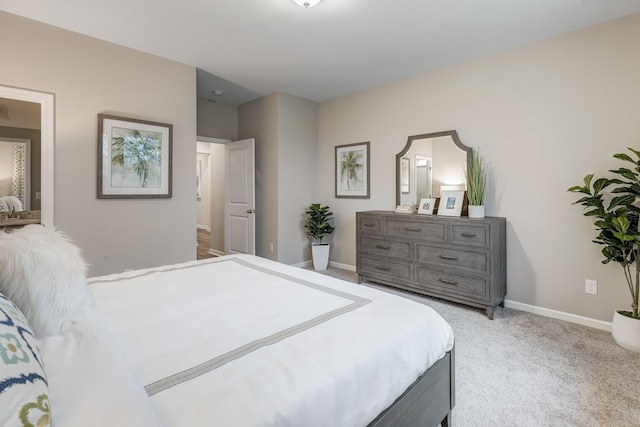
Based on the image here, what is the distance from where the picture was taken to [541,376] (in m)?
1.95

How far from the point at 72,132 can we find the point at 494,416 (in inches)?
153

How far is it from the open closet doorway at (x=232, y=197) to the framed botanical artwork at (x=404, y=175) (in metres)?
2.20

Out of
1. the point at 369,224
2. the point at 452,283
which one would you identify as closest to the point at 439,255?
the point at 452,283

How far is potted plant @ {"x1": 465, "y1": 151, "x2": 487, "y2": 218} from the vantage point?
124 inches

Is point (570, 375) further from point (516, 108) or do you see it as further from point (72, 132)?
point (72, 132)

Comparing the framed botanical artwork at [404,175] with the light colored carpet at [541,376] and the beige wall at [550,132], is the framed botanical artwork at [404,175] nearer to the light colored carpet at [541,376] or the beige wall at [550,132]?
the beige wall at [550,132]

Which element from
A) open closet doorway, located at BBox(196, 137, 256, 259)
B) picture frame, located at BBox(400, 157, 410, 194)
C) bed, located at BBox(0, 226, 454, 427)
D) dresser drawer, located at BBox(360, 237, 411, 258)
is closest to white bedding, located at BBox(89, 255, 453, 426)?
bed, located at BBox(0, 226, 454, 427)

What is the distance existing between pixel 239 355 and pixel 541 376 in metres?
2.02

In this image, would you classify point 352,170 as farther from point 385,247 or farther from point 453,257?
point 453,257

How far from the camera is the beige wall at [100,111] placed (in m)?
2.69

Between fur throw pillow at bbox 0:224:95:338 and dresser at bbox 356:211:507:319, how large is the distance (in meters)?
2.90

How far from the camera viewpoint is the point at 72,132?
2.85 m

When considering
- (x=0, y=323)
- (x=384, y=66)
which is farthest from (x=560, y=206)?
(x=0, y=323)

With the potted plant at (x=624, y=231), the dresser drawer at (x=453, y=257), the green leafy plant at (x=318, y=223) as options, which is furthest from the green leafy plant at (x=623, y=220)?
the green leafy plant at (x=318, y=223)
